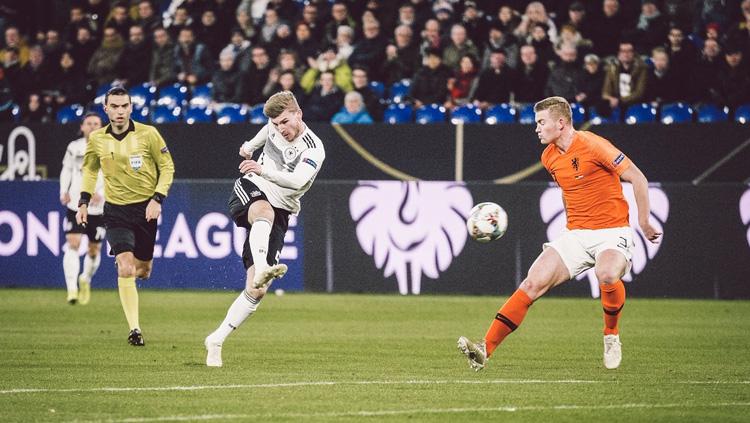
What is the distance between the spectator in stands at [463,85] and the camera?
68.5 feet

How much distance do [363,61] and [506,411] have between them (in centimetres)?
1407

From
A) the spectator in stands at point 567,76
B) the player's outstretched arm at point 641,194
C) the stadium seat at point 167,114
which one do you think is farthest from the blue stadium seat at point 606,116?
the player's outstretched arm at point 641,194

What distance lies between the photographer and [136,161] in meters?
12.8

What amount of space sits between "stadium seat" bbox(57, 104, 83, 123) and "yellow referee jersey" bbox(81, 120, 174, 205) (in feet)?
32.4

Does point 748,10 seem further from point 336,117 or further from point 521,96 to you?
point 336,117

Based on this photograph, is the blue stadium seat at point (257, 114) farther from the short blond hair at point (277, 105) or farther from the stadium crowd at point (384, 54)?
the short blond hair at point (277, 105)

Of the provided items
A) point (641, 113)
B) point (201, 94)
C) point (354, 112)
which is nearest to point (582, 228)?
point (641, 113)

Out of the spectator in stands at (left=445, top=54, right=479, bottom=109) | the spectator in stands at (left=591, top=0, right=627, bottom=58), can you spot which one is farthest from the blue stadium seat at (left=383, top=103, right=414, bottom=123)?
the spectator in stands at (left=591, top=0, right=627, bottom=58)

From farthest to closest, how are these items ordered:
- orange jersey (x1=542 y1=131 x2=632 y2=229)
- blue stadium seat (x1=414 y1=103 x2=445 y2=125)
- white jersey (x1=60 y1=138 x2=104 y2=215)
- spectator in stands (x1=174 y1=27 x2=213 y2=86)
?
spectator in stands (x1=174 y1=27 x2=213 y2=86) < blue stadium seat (x1=414 y1=103 x2=445 y2=125) < white jersey (x1=60 y1=138 x2=104 y2=215) < orange jersey (x1=542 y1=131 x2=632 y2=229)

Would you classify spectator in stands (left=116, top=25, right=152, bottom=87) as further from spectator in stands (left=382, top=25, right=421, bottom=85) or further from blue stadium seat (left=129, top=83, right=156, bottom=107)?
spectator in stands (left=382, top=25, right=421, bottom=85)

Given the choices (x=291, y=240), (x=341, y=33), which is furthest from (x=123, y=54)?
(x=291, y=240)

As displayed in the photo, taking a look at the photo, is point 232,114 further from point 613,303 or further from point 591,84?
point 613,303

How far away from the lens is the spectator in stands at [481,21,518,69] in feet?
68.3

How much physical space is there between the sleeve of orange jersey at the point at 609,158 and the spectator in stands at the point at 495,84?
1033cm
